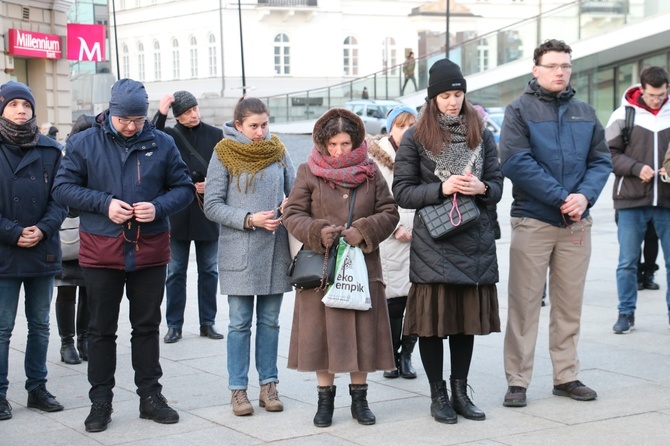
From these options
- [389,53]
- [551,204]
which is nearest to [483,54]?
[389,53]

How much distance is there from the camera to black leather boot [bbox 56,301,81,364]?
824 centimetres

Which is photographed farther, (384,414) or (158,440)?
(384,414)

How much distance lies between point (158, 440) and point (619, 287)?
4597mm

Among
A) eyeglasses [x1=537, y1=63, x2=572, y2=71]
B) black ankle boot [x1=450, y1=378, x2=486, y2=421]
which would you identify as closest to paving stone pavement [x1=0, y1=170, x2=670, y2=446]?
black ankle boot [x1=450, y1=378, x2=486, y2=421]

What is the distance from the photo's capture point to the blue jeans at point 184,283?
9.20m

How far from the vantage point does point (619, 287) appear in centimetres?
918

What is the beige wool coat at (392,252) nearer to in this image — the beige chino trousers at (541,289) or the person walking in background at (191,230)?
the beige chino trousers at (541,289)

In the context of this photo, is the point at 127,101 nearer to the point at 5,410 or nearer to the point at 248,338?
the point at 248,338

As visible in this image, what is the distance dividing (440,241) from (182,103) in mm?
3440

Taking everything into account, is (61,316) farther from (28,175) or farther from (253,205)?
(253,205)

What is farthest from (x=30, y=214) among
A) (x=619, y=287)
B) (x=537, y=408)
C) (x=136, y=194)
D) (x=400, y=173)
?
(x=619, y=287)

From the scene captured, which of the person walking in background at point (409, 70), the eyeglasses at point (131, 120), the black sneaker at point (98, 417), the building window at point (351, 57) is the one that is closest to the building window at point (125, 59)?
the building window at point (351, 57)

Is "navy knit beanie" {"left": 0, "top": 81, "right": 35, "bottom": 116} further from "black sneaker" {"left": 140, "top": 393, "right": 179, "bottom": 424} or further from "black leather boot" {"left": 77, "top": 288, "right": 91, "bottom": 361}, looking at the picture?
"black leather boot" {"left": 77, "top": 288, "right": 91, "bottom": 361}

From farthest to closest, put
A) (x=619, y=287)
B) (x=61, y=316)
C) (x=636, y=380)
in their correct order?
(x=619, y=287) < (x=61, y=316) < (x=636, y=380)
